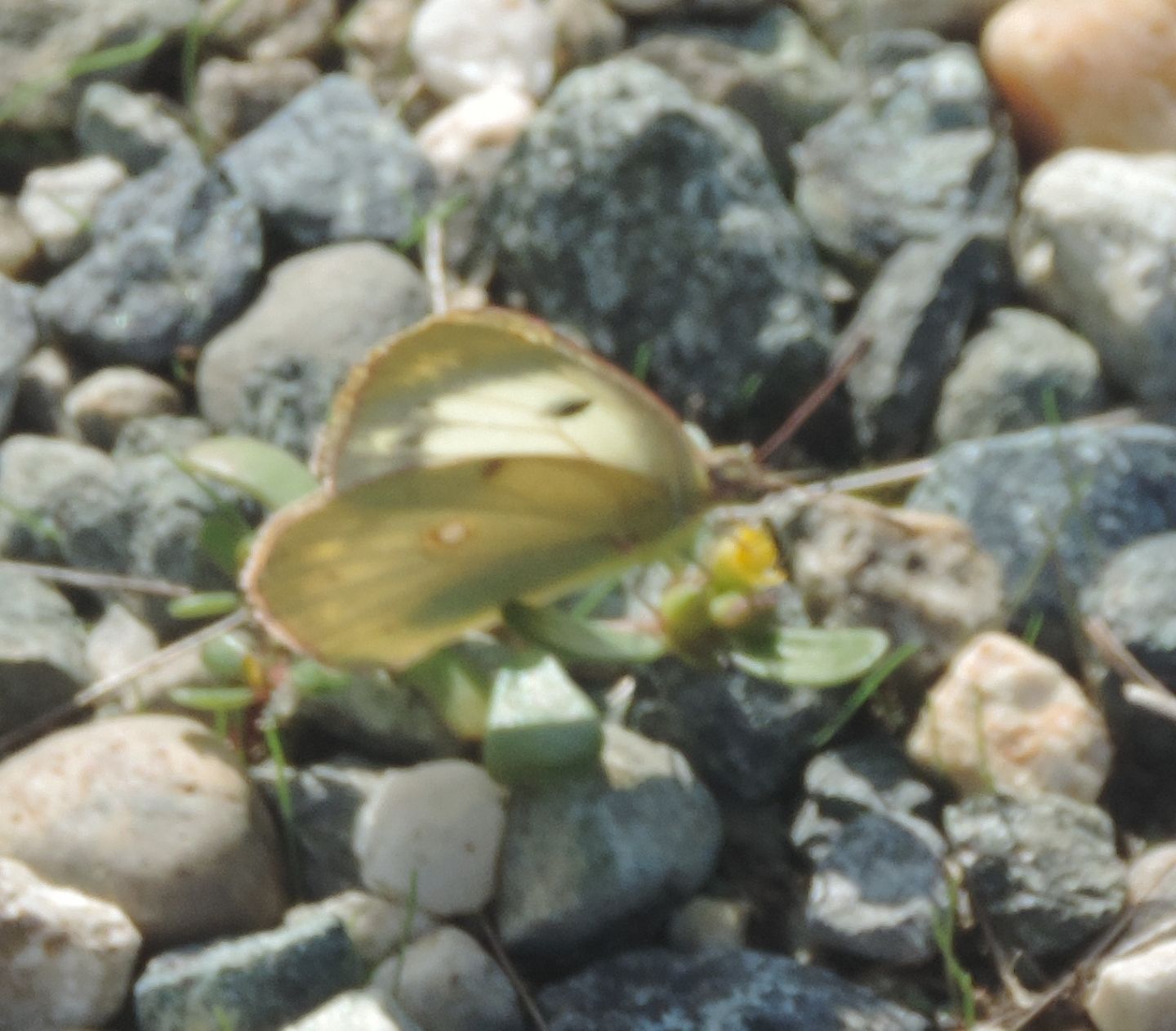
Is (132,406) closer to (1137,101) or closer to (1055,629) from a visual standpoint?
(1055,629)

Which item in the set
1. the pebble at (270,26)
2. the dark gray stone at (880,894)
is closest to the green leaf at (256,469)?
the dark gray stone at (880,894)

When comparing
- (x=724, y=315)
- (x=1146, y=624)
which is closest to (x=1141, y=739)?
(x=1146, y=624)

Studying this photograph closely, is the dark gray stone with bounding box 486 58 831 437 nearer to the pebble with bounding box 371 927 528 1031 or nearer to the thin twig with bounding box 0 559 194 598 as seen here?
the thin twig with bounding box 0 559 194 598

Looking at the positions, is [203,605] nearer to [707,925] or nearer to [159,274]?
A: [159,274]

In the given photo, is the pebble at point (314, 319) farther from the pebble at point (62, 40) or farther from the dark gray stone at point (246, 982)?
the dark gray stone at point (246, 982)

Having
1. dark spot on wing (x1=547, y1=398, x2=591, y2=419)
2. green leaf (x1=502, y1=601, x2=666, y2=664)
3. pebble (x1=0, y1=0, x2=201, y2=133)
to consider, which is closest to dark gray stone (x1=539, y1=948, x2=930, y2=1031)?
green leaf (x1=502, y1=601, x2=666, y2=664)

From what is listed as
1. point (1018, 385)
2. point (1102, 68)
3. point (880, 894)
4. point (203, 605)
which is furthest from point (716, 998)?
point (1102, 68)
